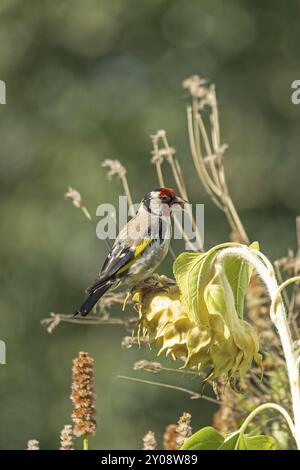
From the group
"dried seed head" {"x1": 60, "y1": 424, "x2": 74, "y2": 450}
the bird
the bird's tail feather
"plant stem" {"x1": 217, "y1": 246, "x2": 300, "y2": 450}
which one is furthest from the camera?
the bird

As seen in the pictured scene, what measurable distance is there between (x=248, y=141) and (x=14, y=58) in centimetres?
243

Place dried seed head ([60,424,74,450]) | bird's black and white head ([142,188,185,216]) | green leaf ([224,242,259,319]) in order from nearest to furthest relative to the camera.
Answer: green leaf ([224,242,259,319]) < dried seed head ([60,424,74,450]) < bird's black and white head ([142,188,185,216])

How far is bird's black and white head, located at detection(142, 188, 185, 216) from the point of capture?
332 centimetres

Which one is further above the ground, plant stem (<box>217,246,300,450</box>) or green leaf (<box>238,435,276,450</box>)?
plant stem (<box>217,246,300,450</box>)

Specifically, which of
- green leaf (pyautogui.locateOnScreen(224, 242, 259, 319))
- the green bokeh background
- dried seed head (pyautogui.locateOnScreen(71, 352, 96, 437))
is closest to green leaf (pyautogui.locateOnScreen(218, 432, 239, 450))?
green leaf (pyautogui.locateOnScreen(224, 242, 259, 319))

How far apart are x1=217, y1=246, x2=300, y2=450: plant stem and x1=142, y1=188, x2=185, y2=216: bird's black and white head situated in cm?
140

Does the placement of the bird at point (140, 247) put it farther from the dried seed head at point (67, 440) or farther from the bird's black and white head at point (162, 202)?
the dried seed head at point (67, 440)

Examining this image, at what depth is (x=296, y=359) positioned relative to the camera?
1726 millimetres

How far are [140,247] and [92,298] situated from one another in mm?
262

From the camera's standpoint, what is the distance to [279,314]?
1.77 metres

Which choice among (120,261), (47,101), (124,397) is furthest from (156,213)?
(47,101)

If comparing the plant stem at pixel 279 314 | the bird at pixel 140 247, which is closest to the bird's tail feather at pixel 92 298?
the bird at pixel 140 247

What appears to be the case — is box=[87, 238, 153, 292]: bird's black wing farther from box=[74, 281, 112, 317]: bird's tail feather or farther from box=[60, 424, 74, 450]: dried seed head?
box=[60, 424, 74, 450]: dried seed head

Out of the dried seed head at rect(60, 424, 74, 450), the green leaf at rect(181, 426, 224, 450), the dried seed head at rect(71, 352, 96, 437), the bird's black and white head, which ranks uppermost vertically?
the bird's black and white head
